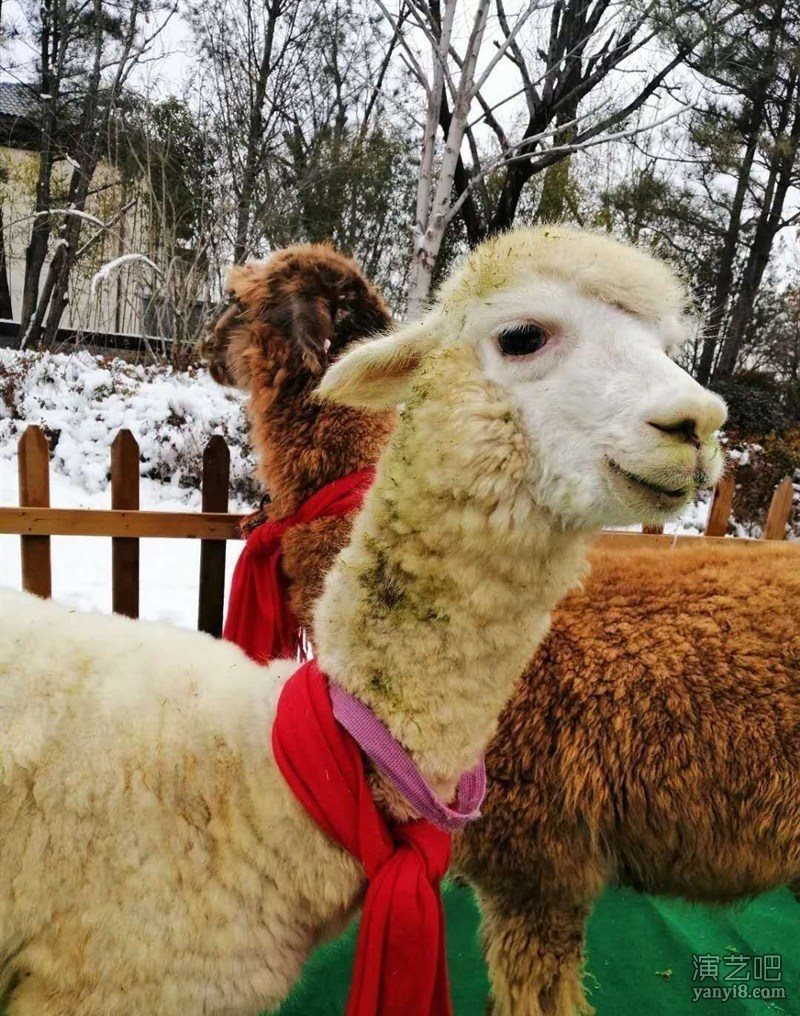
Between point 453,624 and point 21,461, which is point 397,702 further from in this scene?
point 21,461

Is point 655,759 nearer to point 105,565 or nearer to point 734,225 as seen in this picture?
point 105,565

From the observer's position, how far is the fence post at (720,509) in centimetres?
432

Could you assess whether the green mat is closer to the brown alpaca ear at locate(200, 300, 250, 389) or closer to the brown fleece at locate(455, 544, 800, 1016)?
the brown fleece at locate(455, 544, 800, 1016)

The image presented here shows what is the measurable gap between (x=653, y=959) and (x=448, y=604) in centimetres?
196

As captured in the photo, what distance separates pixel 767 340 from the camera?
17.2m

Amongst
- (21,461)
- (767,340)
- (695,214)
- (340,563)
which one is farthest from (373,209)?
(340,563)

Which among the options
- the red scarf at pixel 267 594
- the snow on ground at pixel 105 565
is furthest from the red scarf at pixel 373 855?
the snow on ground at pixel 105 565

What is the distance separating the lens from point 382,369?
1.42 meters

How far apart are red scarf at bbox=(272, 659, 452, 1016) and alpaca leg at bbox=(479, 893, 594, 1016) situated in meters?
0.69

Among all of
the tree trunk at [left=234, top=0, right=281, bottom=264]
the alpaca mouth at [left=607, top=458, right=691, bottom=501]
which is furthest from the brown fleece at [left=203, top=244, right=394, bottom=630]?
the tree trunk at [left=234, top=0, right=281, bottom=264]

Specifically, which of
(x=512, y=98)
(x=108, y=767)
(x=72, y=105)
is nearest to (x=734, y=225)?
(x=512, y=98)

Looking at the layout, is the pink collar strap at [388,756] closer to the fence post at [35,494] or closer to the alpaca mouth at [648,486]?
the alpaca mouth at [648,486]

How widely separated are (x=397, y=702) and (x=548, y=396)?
0.59m

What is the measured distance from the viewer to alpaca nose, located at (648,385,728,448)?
1012 millimetres
